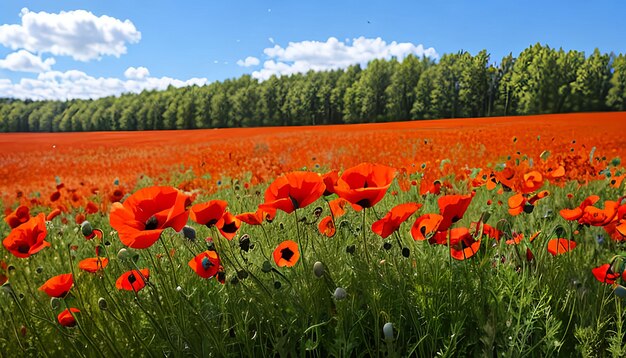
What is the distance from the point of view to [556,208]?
2.99 meters

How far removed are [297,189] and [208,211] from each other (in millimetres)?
254

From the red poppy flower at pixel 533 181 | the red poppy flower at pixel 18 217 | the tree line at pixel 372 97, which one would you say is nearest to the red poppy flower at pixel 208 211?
the red poppy flower at pixel 18 217

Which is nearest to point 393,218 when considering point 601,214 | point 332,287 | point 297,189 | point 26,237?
point 297,189

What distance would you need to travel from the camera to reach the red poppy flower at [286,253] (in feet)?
4.38

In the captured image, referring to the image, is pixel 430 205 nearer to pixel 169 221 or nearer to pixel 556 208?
pixel 556 208

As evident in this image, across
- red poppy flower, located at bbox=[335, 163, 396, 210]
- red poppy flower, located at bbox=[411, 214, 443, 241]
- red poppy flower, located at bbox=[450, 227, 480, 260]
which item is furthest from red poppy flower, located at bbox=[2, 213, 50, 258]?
red poppy flower, located at bbox=[450, 227, 480, 260]

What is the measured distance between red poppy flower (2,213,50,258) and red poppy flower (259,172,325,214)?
624mm

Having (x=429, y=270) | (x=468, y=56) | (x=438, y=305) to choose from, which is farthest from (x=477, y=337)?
(x=468, y=56)

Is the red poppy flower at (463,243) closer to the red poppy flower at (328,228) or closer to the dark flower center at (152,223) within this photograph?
the red poppy flower at (328,228)

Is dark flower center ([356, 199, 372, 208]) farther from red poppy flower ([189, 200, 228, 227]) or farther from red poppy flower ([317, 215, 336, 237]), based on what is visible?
red poppy flower ([317, 215, 336, 237])

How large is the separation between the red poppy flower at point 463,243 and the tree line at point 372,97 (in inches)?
1561

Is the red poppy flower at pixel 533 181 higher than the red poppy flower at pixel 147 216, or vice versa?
the red poppy flower at pixel 147 216

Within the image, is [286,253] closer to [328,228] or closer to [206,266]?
[206,266]

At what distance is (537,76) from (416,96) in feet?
43.3
